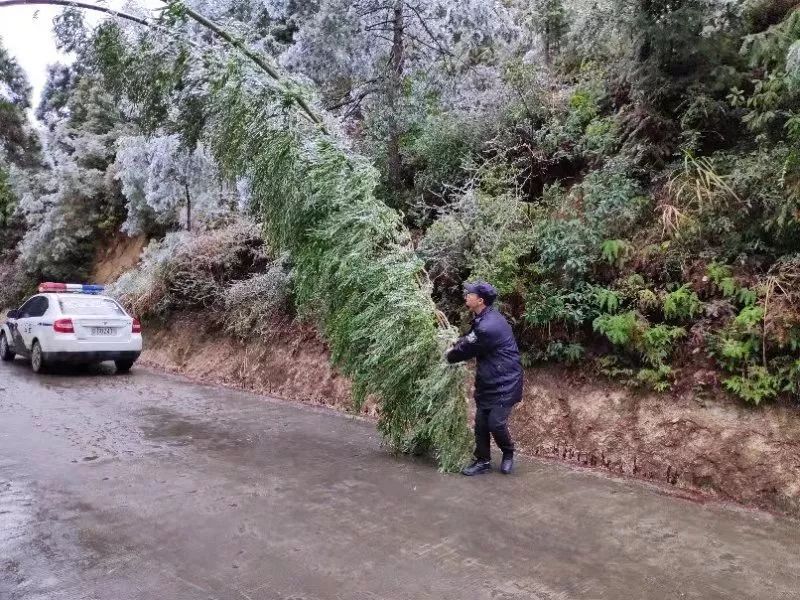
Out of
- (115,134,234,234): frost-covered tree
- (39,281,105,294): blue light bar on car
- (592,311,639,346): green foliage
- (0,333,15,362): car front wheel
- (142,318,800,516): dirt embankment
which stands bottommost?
(0,333,15,362): car front wheel

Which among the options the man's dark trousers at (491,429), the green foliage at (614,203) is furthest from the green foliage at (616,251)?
the man's dark trousers at (491,429)

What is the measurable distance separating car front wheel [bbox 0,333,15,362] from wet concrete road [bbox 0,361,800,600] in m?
7.97

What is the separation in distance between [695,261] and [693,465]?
236 centimetres

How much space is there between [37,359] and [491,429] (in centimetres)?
1022

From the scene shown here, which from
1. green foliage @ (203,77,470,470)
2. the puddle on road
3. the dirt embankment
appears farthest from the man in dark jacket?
the puddle on road

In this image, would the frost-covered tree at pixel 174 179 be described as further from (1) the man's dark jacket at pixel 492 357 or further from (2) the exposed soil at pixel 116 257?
(1) the man's dark jacket at pixel 492 357

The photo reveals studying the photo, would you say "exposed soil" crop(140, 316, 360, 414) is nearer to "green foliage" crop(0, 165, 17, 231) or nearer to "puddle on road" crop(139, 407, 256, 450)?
"puddle on road" crop(139, 407, 256, 450)

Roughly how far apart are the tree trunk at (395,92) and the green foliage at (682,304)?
587 cm

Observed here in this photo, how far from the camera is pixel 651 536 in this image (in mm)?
4480

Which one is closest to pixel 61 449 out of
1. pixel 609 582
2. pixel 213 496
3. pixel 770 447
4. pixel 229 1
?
pixel 213 496

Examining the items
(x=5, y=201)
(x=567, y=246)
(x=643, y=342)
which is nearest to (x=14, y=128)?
(x=567, y=246)

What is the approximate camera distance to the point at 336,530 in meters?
4.43

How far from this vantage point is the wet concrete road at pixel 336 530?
12.0 feet

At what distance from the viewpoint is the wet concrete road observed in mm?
3646
